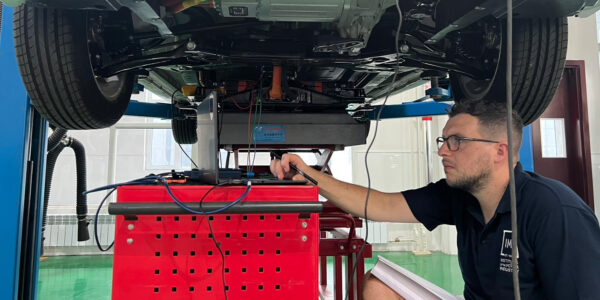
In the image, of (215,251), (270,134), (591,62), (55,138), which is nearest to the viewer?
(215,251)

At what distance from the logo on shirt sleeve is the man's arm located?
411 mm

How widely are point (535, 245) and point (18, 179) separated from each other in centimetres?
205

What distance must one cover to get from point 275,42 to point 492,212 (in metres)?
1.11

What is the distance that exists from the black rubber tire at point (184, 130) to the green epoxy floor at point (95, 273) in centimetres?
138

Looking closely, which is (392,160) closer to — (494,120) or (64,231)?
(494,120)

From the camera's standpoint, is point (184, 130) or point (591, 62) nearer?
point (184, 130)

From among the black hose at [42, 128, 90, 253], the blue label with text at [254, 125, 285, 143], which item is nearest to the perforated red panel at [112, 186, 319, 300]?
the blue label with text at [254, 125, 285, 143]

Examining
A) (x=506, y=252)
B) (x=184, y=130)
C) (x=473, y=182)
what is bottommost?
(x=506, y=252)

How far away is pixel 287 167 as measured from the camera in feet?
4.16

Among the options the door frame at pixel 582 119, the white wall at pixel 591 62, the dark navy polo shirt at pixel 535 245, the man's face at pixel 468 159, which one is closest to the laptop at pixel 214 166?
the man's face at pixel 468 159

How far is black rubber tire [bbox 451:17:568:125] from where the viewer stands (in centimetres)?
147

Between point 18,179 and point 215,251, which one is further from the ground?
point 18,179

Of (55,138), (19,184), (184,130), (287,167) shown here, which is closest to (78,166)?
(55,138)

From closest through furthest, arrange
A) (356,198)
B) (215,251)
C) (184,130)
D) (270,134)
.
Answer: (215,251)
(356,198)
(270,134)
(184,130)
